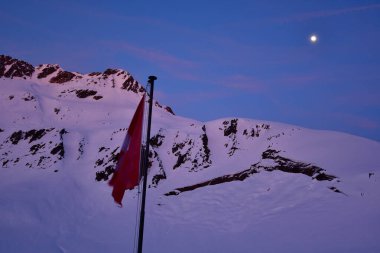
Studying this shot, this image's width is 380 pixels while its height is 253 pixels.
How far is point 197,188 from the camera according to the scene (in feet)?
105

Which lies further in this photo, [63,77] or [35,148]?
[63,77]

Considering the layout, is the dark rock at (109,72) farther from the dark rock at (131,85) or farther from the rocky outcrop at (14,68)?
the rocky outcrop at (14,68)

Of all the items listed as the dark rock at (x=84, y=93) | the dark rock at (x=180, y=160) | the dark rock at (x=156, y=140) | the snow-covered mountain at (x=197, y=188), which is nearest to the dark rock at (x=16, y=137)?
the snow-covered mountain at (x=197, y=188)

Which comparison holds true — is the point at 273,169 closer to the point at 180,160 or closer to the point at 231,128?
the point at 180,160

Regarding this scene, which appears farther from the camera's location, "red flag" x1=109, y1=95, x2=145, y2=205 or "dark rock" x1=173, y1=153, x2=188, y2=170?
"dark rock" x1=173, y1=153, x2=188, y2=170

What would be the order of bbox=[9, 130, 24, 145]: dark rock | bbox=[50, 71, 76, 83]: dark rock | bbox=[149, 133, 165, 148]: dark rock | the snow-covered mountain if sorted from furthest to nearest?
bbox=[50, 71, 76, 83]: dark rock, bbox=[9, 130, 24, 145]: dark rock, bbox=[149, 133, 165, 148]: dark rock, the snow-covered mountain

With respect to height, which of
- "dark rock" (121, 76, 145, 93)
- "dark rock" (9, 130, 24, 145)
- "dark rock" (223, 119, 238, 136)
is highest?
"dark rock" (121, 76, 145, 93)

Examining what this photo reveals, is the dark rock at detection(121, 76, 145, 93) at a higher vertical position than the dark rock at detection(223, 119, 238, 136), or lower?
higher

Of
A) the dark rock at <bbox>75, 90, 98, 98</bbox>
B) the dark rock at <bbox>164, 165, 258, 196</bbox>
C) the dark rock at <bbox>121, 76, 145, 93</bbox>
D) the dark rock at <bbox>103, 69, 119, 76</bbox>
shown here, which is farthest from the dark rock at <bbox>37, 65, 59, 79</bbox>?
the dark rock at <bbox>164, 165, 258, 196</bbox>

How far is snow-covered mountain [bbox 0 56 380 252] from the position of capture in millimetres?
22641

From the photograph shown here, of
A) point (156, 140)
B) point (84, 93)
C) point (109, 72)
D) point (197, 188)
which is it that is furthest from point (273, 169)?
point (109, 72)

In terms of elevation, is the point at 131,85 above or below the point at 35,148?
above

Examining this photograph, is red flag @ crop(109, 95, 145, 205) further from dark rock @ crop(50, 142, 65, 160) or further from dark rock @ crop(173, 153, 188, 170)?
dark rock @ crop(50, 142, 65, 160)

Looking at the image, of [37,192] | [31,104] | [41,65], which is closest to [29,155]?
[37,192]
